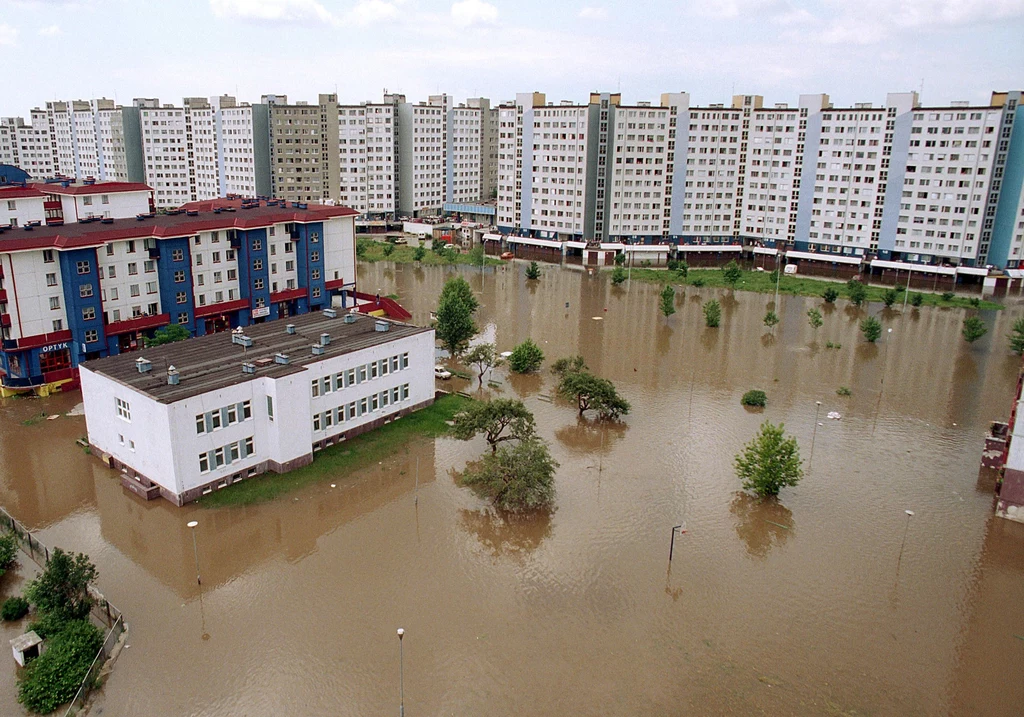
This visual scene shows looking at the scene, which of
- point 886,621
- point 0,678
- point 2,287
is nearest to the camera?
point 0,678

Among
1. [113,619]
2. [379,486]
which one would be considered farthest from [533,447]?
[113,619]

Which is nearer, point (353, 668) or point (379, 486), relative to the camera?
point (353, 668)

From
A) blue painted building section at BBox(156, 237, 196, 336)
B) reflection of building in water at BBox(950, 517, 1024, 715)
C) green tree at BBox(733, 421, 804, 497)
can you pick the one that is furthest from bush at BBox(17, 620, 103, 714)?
blue painted building section at BBox(156, 237, 196, 336)

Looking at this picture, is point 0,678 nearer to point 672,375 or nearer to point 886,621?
point 886,621

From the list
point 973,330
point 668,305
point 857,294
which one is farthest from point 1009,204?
point 668,305

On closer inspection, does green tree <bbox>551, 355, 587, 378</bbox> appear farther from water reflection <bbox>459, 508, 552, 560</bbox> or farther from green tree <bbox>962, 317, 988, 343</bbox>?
green tree <bbox>962, 317, 988, 343</bbox>

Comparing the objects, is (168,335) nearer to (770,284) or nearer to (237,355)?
(237,355)
